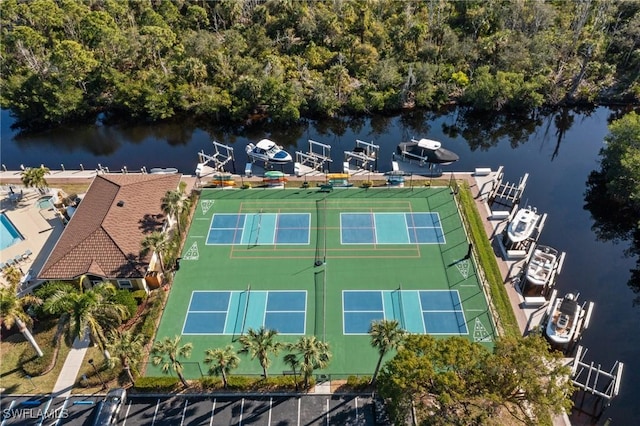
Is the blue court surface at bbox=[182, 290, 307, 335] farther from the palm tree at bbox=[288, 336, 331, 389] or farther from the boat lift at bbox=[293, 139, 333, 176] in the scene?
the boat lift at bbox=[293, 139, 333, 176]

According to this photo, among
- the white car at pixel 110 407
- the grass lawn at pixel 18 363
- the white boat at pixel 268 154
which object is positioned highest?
the white boat at pixel 268 154

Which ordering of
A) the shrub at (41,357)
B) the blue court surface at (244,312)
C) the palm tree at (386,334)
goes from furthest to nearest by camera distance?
the blue court surface at (244,312) < the shrub at (41,357) < the palm tree at (386,334)

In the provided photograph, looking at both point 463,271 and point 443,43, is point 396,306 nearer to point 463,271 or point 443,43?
point 463,271

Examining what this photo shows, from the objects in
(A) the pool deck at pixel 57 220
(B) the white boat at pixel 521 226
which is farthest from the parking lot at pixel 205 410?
(B) the white boat at pixel 521 226

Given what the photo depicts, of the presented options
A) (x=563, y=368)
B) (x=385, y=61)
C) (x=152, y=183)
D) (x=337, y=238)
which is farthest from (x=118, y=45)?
(x=563, y=368)

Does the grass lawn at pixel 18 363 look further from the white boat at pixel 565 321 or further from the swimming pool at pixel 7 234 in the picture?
the white boat at pixel 565 321

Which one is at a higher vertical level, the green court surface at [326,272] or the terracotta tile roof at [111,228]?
the terracotta tile roof at [111,228]

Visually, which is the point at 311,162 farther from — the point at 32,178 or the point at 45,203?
the point at 32,178

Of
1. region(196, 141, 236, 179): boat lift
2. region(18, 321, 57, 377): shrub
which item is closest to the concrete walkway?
region(18, 321, 57, 377): shrub
